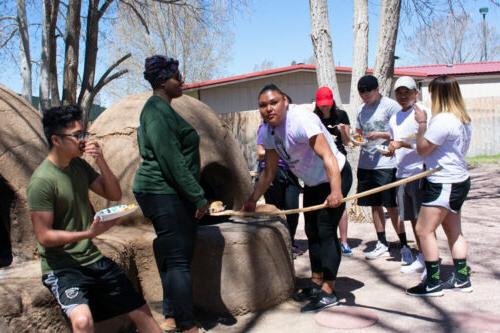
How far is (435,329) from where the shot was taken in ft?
12.3

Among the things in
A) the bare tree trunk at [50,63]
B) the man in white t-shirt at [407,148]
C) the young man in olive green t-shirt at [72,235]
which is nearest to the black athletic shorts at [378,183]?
the man in white t-shirt at [407,148]

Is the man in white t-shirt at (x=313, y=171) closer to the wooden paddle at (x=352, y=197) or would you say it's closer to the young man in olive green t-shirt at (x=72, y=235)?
the wooden paddle at (x=352, y=197)

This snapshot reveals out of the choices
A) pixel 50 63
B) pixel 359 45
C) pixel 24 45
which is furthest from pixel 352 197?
pixel 24 45

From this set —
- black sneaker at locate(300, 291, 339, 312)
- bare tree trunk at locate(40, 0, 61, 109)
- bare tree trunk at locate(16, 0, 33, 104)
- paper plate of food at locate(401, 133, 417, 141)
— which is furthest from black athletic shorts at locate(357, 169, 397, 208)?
bare tree trunk at locate(16, 0, 33, 104)

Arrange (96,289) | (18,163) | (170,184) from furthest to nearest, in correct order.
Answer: (18,163) → (170,184) → (96,289)

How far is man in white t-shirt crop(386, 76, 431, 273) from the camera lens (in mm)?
4832

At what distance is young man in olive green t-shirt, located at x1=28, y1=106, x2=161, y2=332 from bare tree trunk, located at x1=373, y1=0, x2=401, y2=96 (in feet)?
18.3

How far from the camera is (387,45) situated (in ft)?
25.8

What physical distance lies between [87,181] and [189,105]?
84.3 inches

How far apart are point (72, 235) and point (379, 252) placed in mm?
3752

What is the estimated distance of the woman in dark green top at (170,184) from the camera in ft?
11.0

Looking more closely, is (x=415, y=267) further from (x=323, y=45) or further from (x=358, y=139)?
(x=323, y=45)

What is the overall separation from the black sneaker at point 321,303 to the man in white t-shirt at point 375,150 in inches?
53.9

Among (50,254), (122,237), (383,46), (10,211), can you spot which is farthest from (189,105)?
(383,46)
